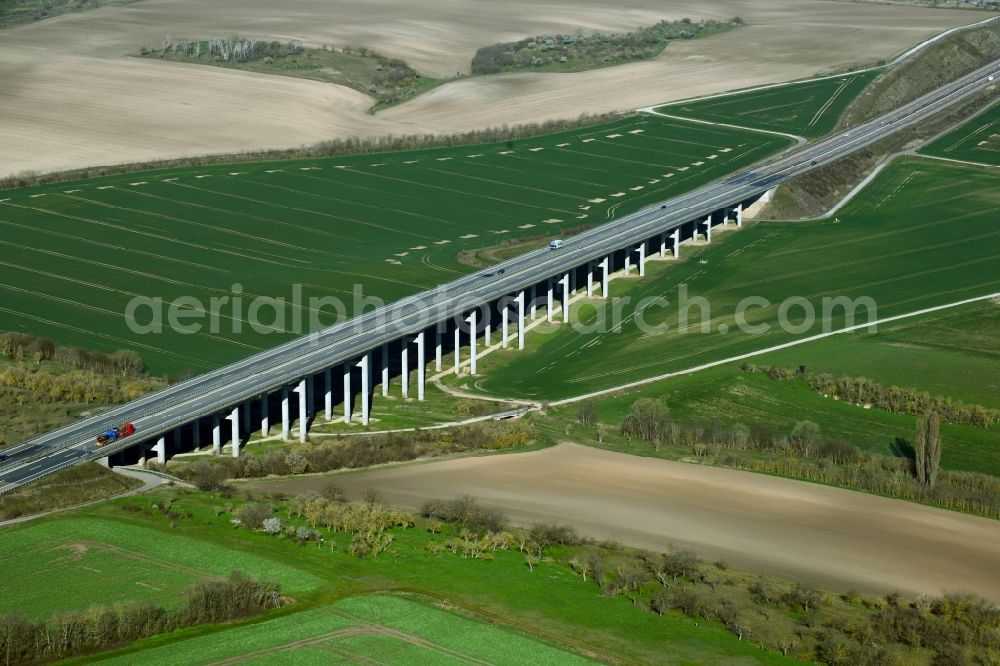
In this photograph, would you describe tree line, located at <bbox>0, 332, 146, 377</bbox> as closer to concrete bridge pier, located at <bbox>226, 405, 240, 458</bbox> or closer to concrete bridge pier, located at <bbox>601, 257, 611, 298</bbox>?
concrete bridge pier, located at <bbox>226, 405, 240, 458</bbox>

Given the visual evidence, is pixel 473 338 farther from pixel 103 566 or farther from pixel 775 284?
pixel 103 566

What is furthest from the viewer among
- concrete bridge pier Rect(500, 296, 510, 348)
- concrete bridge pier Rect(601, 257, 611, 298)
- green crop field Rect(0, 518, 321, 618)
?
concrete bridge pier Rect(601, 257, 611, 298)

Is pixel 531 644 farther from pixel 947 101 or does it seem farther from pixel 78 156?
pixel 947 101

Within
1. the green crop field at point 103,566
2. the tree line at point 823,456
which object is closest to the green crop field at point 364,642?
the green crop field at point 103,566

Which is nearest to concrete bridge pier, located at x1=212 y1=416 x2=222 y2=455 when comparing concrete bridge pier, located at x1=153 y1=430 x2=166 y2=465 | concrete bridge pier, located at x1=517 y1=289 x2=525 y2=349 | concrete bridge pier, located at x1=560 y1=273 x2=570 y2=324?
concrete bridge pier, located at x1=153 y1=430 x2=166 y2=465

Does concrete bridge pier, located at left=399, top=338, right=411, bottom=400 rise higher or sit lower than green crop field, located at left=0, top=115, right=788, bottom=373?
lower

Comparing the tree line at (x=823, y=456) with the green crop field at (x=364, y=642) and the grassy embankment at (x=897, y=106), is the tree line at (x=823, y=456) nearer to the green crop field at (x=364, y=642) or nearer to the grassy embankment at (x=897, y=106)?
the green crop field at (x=364, y=642)

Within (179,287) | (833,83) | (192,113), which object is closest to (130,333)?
(179,287)
